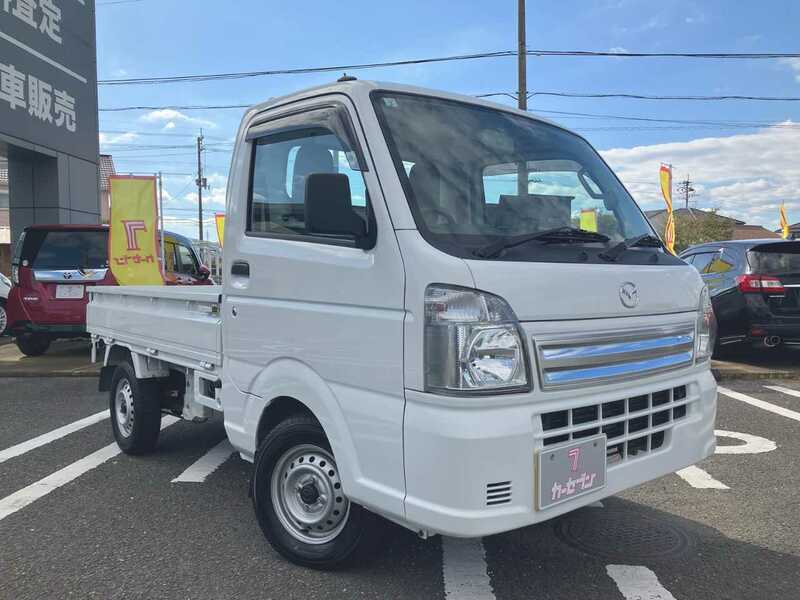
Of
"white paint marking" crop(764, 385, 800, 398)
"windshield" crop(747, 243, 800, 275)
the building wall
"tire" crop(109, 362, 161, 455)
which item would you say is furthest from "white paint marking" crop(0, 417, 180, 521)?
the building wall

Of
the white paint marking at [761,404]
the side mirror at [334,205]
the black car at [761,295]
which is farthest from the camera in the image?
the black car at [761,295]

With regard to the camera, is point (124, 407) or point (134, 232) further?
point (134, 232)

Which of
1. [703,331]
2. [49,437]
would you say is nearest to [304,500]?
[703,331]

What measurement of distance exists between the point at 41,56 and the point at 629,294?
12.4 metres

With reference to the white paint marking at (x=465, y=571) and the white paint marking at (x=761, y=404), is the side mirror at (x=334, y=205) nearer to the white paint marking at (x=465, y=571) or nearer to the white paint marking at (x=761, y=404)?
the white paint marking at (x=465, y=571)

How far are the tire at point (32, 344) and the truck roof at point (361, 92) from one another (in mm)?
7644

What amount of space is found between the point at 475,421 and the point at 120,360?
366cm

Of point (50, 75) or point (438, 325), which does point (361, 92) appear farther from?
point (50, 75)

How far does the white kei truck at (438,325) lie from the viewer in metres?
2.28

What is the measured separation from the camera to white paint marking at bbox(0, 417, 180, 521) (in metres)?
3.87

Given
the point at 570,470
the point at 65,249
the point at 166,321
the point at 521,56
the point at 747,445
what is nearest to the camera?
the point at 570,470

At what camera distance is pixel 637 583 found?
2.84 m

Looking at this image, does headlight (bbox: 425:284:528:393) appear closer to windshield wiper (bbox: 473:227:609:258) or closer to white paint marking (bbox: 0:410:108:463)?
windshield wiper (bbox: 473:227:609:258)

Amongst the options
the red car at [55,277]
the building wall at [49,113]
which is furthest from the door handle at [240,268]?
the building wall at [49,113]
